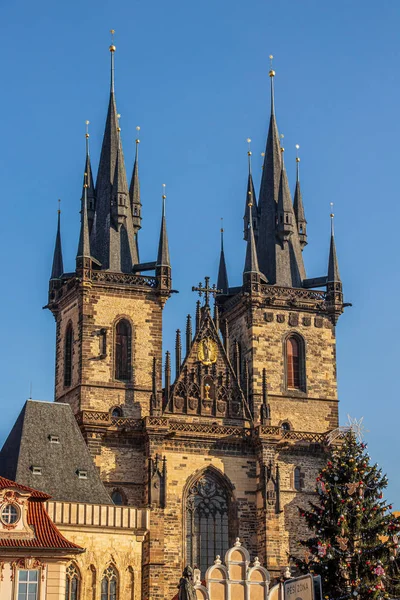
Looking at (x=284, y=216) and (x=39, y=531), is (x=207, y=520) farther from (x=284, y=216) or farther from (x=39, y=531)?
(x=39, y=531)

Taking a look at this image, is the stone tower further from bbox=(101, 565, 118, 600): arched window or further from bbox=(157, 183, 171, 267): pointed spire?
bbox=(101, 565, 118, 600): arched window

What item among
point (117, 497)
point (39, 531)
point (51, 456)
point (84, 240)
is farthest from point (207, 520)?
point (39, 531)

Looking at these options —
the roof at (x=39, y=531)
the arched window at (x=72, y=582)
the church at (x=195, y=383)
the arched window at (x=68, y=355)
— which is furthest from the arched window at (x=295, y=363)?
the roof at (x=39, y=531)

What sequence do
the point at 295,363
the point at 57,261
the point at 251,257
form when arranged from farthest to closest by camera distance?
the point at 57,261 → the point at 251,257 → the point at 295,363

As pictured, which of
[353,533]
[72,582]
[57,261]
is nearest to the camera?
[353,533]

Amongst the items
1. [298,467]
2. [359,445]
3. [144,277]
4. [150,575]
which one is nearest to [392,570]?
[359,445]

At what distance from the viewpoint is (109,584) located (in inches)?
1838

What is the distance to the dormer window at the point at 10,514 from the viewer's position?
136 ft

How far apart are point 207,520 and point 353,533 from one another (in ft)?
75.1

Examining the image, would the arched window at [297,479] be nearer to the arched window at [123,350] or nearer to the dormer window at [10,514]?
the arched window at [123,350]

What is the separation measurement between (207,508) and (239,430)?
4.07 m

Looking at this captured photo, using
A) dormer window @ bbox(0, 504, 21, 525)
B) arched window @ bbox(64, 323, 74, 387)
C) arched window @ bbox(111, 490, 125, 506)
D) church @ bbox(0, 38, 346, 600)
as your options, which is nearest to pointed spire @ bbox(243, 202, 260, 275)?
church @ bbox(0, 38, 346, 600)

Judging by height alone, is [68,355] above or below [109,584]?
above

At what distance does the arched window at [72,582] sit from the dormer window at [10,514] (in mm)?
4651
